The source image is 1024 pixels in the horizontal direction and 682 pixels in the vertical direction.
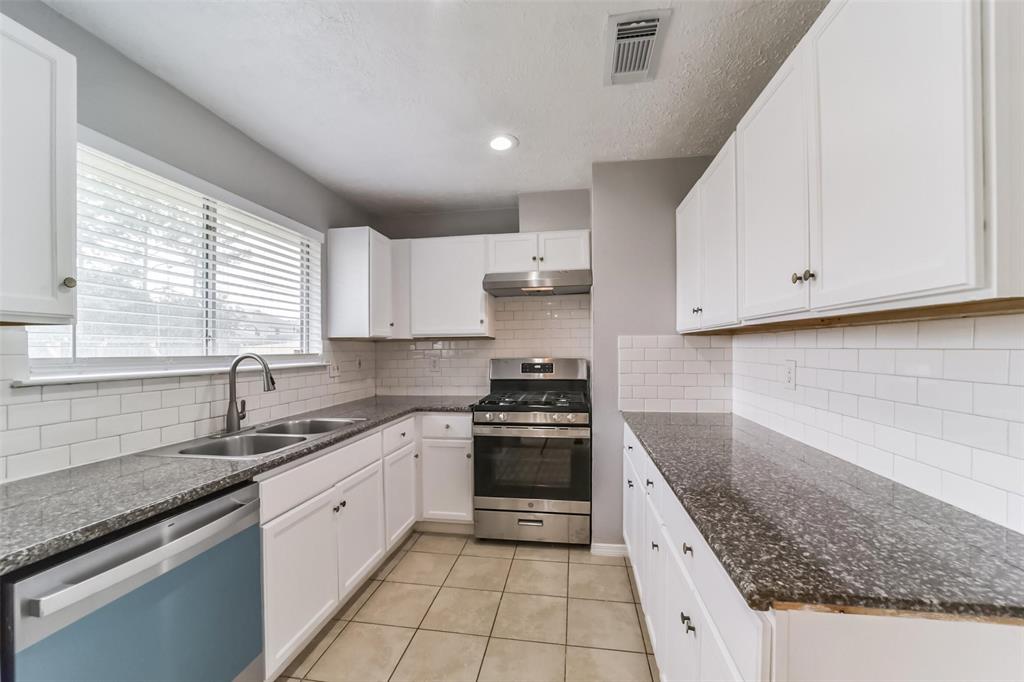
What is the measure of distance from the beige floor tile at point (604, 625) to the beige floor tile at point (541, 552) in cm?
42

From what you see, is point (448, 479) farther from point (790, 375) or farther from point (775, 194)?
point (775, 194)

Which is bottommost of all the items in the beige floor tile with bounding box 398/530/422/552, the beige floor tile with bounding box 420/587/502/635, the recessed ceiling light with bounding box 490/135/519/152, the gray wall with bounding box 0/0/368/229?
the beige floor tile with bounding box 398/530/422/552

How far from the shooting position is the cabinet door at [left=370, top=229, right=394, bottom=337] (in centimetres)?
282

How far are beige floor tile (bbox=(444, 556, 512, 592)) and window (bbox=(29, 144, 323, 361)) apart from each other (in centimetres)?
169

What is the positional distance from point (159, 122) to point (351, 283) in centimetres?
129

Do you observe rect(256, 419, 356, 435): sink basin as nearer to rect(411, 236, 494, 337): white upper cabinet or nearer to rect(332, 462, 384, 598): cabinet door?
rect(332, 462, 384, 598): cabinet door

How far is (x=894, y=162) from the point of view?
75 centimetres

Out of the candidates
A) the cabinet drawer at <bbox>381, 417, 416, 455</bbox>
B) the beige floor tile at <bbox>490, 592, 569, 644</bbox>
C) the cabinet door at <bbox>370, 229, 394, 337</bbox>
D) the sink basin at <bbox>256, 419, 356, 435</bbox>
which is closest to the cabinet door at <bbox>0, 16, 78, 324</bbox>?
the sink basin at <bbox>256, 419, 356, 435</bbox>

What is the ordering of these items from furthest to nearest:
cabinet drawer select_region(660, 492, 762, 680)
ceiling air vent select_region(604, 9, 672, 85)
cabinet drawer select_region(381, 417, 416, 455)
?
cabinet drawer select_region(381, 417, 416, 455), ceiling air vent select_region(604, 9, 672, 85), cabinet drawer select_region(660, 492, 762, 680)

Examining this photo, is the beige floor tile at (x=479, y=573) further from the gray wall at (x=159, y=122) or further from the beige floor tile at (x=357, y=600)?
the gray wall at (x=159, y=122)

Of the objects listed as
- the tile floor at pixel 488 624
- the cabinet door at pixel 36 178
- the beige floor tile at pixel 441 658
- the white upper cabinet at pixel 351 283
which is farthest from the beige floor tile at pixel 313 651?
the white upper cabinet at pixel 351 283

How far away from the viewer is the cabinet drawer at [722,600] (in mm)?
718

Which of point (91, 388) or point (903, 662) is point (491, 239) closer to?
point (91, 388)

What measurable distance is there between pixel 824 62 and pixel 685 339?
1592mm
